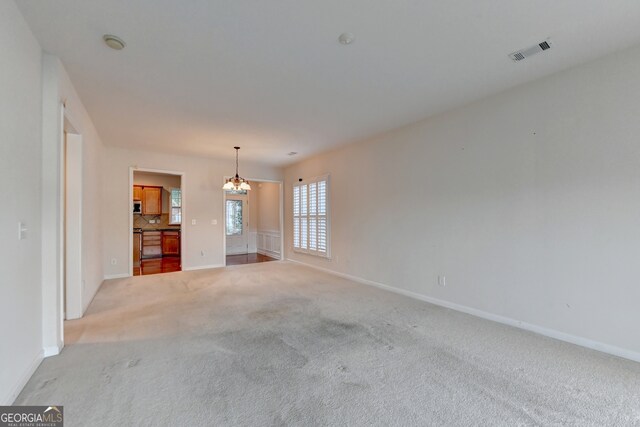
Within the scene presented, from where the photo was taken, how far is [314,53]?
8.49 feet

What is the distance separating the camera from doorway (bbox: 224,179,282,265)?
9.23 meters

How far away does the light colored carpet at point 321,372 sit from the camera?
70.6 inches

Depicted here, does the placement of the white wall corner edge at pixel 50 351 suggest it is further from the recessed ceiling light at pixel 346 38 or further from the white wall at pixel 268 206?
the white wall at pixel 268 206

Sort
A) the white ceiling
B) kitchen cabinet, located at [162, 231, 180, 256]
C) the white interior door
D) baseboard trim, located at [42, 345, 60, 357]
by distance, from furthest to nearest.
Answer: the white interior door → kitchen cabinet, located at [162, 231, 180, 256] → baseboard trim, located at [42, 345, 60, 357] → the white ceiling

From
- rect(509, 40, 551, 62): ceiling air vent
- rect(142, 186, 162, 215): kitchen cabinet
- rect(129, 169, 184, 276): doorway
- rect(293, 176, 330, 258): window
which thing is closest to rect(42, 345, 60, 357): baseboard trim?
rect(293, 176, 330, 258): window

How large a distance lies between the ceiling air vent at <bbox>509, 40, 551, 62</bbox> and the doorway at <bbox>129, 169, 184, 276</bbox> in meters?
8.01

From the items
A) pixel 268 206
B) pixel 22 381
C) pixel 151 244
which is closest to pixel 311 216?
pixel 268 206

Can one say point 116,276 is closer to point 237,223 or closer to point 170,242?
point 170,242

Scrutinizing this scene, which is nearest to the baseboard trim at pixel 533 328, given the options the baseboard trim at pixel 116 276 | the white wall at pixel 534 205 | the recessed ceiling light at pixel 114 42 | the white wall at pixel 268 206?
the white wall at pixel 534 205

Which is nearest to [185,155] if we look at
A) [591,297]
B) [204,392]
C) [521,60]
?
[204,392]

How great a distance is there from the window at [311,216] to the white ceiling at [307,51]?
8.39ft

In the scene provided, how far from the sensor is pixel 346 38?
2.36 meters

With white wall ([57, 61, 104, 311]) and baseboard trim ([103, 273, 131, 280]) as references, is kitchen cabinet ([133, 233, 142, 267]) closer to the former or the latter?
baseboard trim ([103, 273, 131, 280])

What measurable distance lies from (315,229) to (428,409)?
502 centimetres
